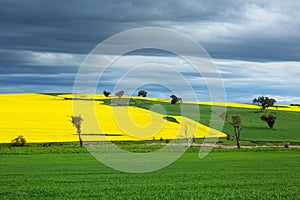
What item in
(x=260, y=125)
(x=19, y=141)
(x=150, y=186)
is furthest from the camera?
(x=260, y=125)

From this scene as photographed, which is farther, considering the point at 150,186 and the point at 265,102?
the point at 265,102

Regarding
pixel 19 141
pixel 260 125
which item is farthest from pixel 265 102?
pixel 19 141

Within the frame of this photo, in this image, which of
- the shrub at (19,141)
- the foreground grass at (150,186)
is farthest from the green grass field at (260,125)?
the foreground grass at (150,186)

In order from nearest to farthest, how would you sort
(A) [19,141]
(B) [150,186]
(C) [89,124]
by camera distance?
1. (B) [150,186]
2. (A) [19,141]
3. (C) [89,124]

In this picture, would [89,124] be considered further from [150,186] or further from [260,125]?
[150,186]

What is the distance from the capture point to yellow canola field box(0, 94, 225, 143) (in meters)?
75.3

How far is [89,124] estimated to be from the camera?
8550 cm

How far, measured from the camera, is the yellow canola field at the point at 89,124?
75.3 meters

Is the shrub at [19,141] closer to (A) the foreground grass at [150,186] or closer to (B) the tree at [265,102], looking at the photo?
(A) the foreground grass at [150,186]

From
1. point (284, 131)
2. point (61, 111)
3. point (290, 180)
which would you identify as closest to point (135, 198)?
point (290, 180)

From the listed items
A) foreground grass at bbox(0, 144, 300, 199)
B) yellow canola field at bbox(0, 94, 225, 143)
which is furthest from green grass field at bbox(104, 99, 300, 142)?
foreground grass at bbox(0, 144, 300, 199)

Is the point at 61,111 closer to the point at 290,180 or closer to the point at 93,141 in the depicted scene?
the point at 93,141

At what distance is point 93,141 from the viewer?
72812 mm

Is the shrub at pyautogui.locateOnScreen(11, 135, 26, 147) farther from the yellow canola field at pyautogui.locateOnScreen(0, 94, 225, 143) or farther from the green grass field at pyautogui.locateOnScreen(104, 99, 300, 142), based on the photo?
the green grass field at pyautogui.locateOnScreen(104, 99, 300, 142)
